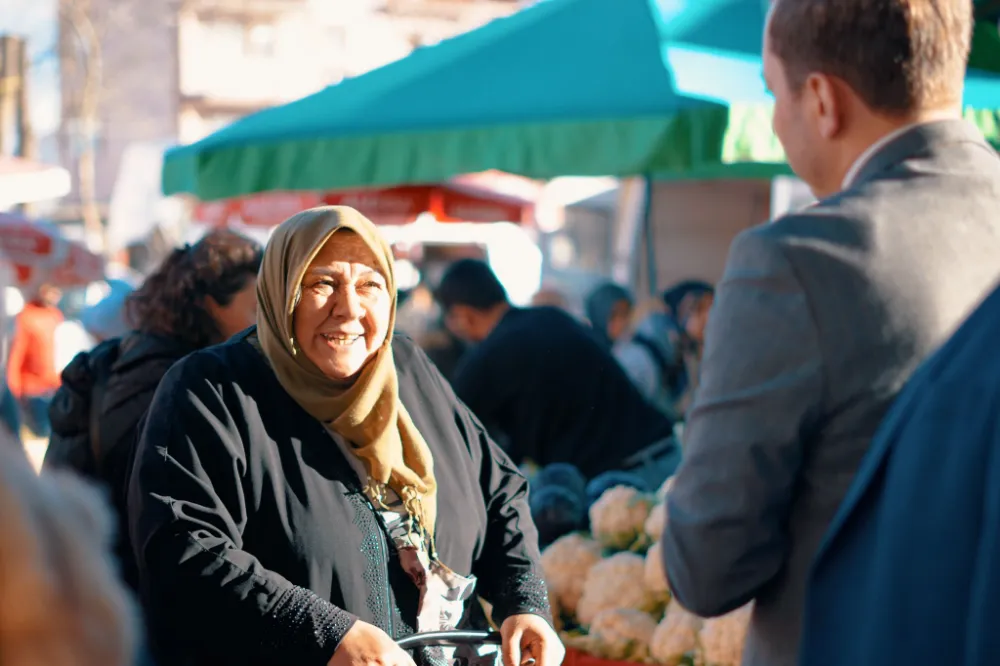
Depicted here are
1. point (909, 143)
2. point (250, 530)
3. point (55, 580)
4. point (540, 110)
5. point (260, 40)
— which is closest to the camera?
point (55, 580)

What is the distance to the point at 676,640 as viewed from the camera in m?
3.62

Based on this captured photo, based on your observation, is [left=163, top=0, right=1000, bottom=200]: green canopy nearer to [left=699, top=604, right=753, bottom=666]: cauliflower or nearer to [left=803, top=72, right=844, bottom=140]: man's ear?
[left=699, top=604, right=753, bottom=666]: cauliflower

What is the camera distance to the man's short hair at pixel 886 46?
1.66 metres

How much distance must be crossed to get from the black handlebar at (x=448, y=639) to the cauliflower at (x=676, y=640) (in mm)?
1110

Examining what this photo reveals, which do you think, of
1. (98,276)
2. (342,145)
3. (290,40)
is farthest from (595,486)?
(290,40)

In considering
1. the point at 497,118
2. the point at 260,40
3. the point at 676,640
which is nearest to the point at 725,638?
the point at 676,640

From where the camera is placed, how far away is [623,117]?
14.8 feet

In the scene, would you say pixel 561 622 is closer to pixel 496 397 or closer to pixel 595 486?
pixel 595 486

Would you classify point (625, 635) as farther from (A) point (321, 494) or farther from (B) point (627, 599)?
(A) point (321, 494)

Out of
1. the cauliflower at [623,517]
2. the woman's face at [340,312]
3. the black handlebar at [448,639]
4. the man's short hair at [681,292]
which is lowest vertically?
the cauliflower at [623,517]

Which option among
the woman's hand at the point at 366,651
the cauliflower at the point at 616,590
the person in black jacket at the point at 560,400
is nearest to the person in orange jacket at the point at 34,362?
the person in black jacket at the point at 560,400

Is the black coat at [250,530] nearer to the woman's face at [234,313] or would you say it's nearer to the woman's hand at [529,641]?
the woman's hand at [529,641]

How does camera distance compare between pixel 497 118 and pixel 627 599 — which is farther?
pixel 497 118

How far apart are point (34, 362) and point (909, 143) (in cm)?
1090
